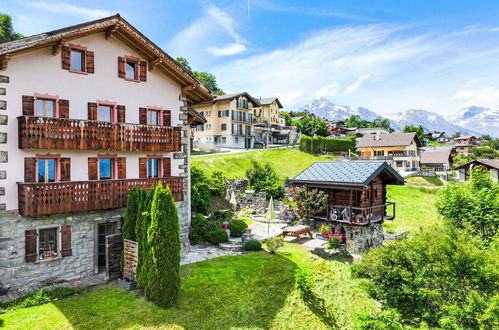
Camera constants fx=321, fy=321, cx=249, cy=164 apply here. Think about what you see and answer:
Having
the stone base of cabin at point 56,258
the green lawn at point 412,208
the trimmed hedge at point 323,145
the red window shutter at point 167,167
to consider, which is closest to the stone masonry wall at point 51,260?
the stone base of cabin at point 56,258

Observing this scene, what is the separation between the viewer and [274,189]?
32781 mm

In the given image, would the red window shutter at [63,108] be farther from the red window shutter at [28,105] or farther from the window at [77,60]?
the window at [77,60]

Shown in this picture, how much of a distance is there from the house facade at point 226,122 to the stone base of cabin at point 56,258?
45.2m

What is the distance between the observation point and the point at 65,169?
15016 mm

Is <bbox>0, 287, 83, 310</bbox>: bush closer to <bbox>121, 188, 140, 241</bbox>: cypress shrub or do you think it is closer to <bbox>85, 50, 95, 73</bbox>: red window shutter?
<bbox>121, 188, 140, 241</bbox>: cypress shrub

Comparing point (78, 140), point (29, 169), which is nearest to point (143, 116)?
point (78, 140)

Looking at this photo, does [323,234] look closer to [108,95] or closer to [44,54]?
[108,95]

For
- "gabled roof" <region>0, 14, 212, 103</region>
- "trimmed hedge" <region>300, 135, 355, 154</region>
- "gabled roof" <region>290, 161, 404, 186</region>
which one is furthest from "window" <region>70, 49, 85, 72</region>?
"trimmed hedge" <region>300, 135, 355, 154</region>

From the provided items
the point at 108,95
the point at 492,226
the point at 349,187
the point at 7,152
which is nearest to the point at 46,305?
the point at 7,152

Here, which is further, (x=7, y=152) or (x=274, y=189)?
(x=274, y=189)

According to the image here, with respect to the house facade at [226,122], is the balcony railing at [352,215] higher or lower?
lower

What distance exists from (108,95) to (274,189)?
20.0 metres

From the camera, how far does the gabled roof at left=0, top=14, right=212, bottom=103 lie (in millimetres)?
13758

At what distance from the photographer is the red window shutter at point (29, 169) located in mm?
13945
